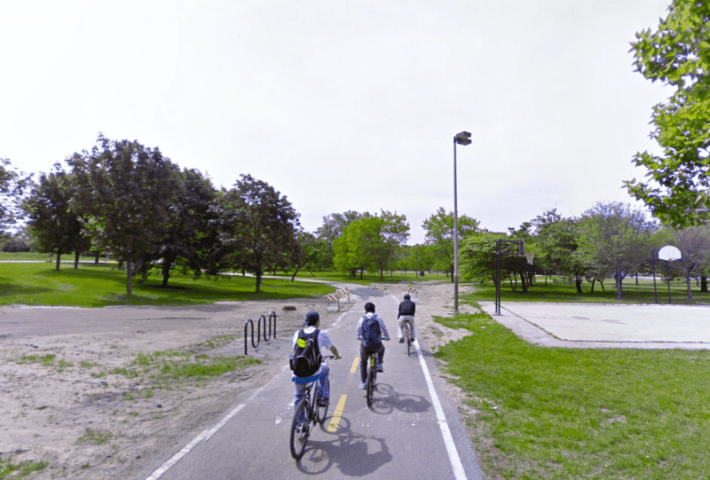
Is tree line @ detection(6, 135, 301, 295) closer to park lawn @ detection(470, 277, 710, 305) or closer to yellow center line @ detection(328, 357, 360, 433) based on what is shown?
park lawn @ detection(470, 277, 710, 305)

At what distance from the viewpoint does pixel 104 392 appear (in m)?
7.92

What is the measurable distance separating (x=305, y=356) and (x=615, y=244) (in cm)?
3760

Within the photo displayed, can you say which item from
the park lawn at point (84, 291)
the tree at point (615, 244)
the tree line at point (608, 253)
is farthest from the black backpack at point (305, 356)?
the tree at point (615, 244)

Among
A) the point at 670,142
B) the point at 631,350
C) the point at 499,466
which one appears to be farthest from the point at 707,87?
the point at 631,350

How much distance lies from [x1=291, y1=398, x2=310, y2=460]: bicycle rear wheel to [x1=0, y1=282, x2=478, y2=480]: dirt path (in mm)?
1898

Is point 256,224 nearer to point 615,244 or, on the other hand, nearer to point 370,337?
point 370,337

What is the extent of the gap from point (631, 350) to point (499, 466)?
9998mm

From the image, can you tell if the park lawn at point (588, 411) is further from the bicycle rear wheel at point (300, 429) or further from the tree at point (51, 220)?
the tree at point (51, 220)

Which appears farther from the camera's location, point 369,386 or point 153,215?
point 153,215

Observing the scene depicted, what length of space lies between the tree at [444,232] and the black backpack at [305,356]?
183 ft

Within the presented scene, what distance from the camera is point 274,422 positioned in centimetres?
629

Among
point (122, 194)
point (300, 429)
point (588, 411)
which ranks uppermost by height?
point (122, 194)

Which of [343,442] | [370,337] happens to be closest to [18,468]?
[343,442]

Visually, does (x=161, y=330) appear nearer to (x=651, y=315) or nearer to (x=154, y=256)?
(x=154, y=256)
